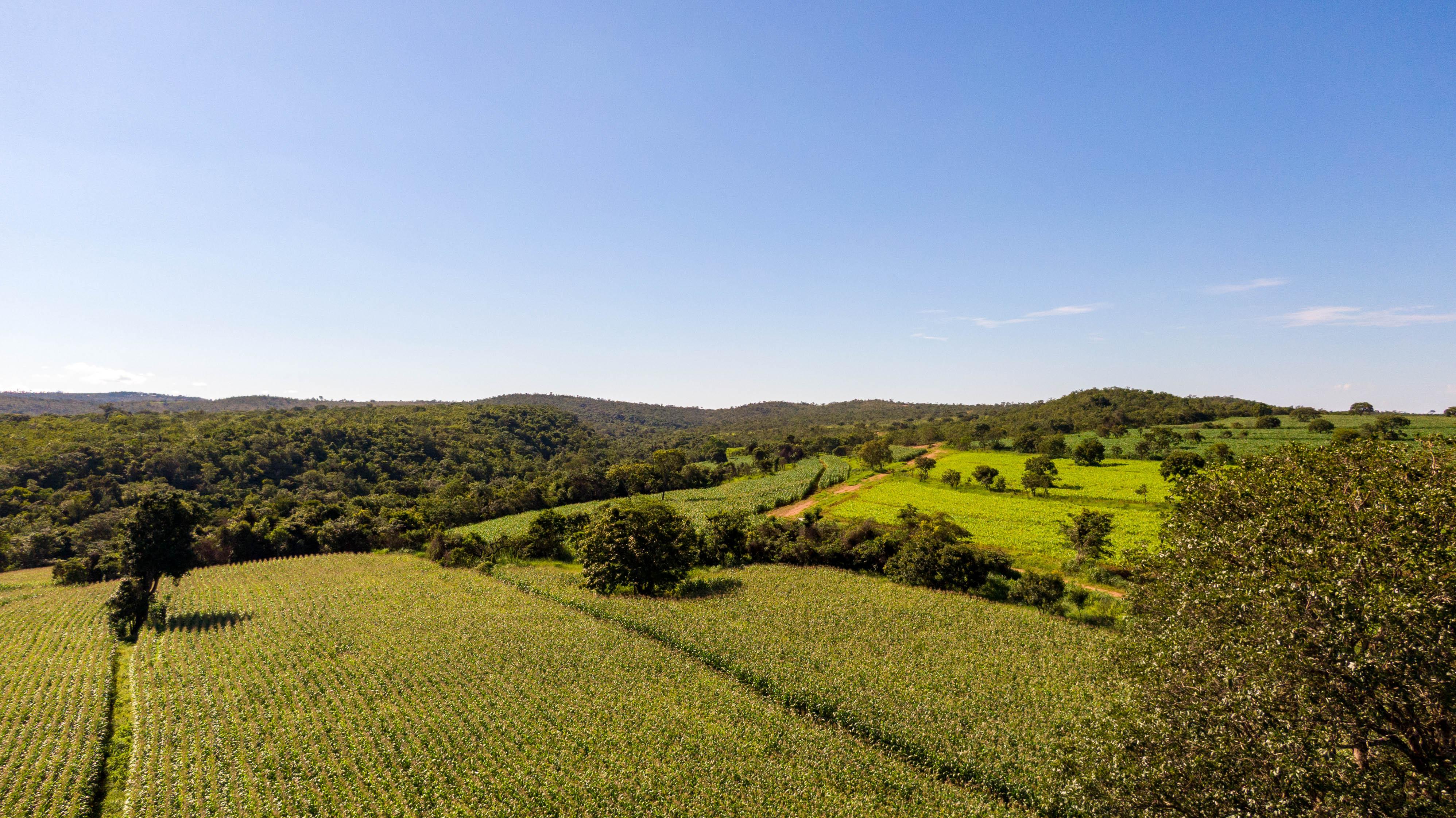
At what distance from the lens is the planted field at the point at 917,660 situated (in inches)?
977

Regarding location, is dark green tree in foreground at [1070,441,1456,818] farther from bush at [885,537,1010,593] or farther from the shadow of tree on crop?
the shadow of tree on crop

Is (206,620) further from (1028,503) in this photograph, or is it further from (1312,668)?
(1028,503)

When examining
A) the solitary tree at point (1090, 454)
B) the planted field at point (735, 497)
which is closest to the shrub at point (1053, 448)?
the solitary tree at point (1090, 454)

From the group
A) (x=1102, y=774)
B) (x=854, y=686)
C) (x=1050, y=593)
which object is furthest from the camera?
(x=1050, y=593)

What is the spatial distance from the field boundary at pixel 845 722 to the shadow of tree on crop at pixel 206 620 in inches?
1275

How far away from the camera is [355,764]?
24562mm

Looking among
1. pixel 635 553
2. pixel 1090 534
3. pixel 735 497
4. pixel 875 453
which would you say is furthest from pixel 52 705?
pixel 875 453

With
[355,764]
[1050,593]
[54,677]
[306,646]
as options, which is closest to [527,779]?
[355,764]

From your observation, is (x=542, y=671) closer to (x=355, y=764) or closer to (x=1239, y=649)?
(x=355, y=764)

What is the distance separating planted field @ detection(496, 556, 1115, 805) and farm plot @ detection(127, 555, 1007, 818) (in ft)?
6.67

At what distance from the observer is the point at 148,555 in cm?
4422

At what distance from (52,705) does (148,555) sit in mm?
18075

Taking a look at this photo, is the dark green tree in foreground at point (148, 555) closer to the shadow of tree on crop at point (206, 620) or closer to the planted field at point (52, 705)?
the planted field at point (52, 705)

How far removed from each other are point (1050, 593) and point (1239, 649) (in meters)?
31.0
